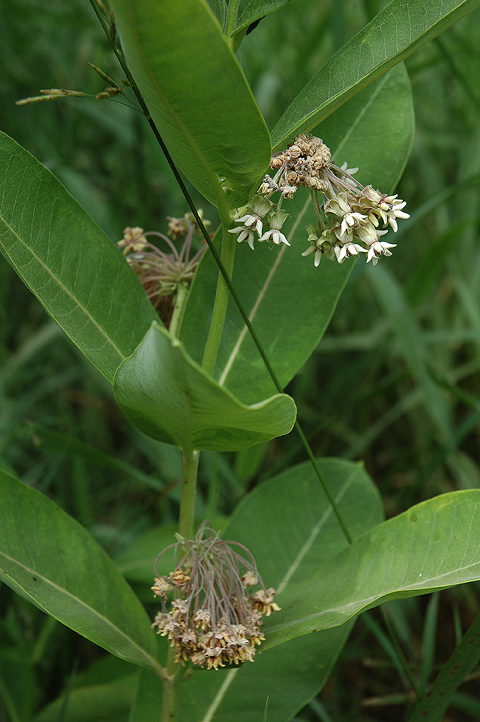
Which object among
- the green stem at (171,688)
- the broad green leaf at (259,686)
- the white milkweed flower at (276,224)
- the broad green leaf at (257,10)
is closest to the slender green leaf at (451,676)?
the broad green leaf at (259,686)

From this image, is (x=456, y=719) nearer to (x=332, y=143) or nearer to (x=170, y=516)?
(x=170, y=516)

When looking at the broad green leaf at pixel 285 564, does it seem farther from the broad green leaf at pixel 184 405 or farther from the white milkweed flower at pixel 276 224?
the white milkweed flower at pixel 276 224

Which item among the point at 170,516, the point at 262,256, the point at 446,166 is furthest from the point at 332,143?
the point at 446,166

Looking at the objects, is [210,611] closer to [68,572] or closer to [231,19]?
[68,572]

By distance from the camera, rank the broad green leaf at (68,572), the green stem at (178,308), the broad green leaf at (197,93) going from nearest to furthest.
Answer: the broad green leaf at (197,93) → the broad green leaf at (68,572) → the green stem at (178,308)

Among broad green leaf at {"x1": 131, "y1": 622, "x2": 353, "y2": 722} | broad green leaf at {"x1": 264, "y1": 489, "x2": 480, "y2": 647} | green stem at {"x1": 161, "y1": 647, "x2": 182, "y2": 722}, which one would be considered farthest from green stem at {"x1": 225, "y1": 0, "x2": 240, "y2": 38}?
broad green leaf at {"x1": 131, "y1": 622, "x2": 353, "y2": 722}

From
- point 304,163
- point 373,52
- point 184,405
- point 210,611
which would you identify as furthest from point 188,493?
point 373,52

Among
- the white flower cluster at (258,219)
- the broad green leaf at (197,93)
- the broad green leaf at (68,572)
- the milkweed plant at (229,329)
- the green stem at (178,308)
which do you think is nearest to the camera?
the broad green leaf at (197,93)
